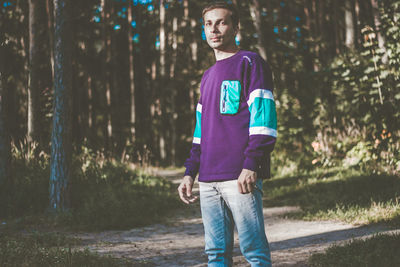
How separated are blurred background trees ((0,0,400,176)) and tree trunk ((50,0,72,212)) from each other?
0.11 meters

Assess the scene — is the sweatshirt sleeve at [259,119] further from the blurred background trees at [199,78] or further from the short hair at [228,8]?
the blurred background trees at [199,78]

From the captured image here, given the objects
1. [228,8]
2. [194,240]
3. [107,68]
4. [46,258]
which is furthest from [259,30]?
[107,68]

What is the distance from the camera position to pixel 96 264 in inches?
174

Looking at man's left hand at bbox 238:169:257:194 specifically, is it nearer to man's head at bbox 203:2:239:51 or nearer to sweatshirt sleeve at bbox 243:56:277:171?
sweatshirt sleeve at bbox 243:56:277:171

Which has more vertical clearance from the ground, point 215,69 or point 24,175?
point 215,69

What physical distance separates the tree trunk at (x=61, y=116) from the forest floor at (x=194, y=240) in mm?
1300

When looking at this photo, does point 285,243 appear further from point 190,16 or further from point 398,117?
point 190,16

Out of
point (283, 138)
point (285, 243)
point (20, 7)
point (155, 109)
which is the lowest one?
point (285, 243)

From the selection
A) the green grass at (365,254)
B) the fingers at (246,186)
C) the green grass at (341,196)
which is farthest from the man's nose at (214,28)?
the green grass at (341,196)

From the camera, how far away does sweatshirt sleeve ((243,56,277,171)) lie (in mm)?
2400

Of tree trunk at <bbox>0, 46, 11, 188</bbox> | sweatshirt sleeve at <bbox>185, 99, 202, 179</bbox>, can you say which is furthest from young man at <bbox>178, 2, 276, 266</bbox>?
tree trunk at <bbox>0, 46, 11, 188</bbox>

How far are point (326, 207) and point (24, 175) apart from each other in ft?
21.2

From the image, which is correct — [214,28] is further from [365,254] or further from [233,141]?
[365,254]

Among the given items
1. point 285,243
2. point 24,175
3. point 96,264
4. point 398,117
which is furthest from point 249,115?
point 24,175
